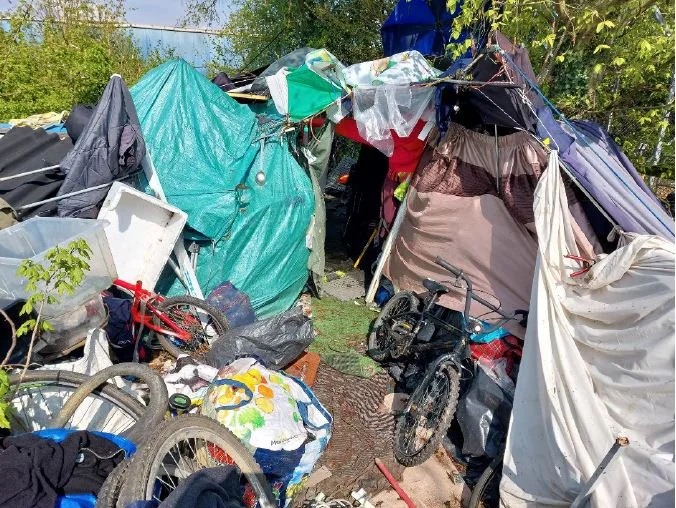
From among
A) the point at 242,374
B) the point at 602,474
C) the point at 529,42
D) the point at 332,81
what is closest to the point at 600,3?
the point at 529,42

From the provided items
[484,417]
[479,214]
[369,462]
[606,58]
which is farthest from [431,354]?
[606,58]

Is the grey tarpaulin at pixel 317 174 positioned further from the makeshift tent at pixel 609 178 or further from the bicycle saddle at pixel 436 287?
the makeshift tent at pixel 609 178

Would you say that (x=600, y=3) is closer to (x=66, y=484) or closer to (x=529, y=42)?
(x=529, y=42)

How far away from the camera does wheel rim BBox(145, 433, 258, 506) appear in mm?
2379

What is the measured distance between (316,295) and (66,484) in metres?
4.55

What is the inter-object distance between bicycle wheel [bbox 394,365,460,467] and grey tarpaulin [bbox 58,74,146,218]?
3.56 m

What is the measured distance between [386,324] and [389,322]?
51mm

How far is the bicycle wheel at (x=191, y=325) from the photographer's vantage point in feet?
15.9

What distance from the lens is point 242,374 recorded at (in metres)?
3.63

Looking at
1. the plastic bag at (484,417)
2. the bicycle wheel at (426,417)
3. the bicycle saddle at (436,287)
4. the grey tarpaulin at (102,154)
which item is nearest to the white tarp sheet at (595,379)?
the plastic bag at (484,417)

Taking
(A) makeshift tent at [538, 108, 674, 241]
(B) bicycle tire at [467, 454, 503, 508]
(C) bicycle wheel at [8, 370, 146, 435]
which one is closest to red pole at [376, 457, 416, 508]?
(B) bicycle tire at [467, 454, 503, 508]

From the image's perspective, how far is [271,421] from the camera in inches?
132

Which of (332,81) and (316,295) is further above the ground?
(332,81)

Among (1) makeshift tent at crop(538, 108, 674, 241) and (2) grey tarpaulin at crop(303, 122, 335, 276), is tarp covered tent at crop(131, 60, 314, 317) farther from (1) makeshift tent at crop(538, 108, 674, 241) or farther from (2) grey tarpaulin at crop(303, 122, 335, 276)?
(1) makeshift tent at crop(538, 108, 674, 241)
